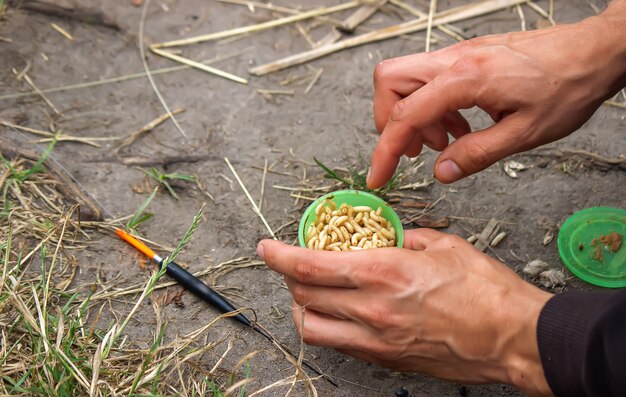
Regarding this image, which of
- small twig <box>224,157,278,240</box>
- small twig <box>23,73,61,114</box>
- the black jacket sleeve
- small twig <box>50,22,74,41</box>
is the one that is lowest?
small twig <box>224,157,278,240</box>

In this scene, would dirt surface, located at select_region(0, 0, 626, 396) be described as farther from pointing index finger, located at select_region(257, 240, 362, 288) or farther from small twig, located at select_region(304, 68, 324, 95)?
pointing index finger, located at select_region(257, 240, 362, 288)

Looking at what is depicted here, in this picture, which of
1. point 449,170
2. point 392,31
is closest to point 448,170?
point 449,170

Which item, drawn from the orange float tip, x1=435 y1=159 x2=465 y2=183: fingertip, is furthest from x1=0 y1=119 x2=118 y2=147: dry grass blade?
x1=435 y1=159 x2=465 y2=183: fingertip

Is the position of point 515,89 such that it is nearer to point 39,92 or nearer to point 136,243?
point 136,243

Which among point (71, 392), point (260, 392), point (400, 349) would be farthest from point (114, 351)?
point (400, 349)

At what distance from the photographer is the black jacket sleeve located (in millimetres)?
1424

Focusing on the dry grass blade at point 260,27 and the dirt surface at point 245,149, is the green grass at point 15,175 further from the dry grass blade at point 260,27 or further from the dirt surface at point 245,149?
the dry grass blade at point 260,27

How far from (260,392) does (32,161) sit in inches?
49.5

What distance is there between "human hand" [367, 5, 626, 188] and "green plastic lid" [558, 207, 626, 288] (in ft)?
1.76

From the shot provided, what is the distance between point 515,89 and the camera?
1814 millimetres

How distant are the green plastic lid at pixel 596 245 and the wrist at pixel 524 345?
0.71 m

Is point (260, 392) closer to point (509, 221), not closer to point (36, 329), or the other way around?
point (36, 329)

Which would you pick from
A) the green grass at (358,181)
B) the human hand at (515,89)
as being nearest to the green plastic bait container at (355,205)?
the human hand at (515,89)

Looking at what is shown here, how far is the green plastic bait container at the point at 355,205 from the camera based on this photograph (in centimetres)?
198
